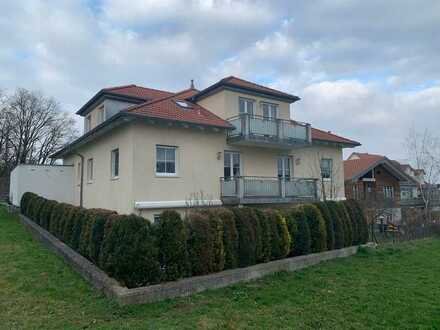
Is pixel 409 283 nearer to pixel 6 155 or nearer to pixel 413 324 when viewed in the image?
pixel 413 324

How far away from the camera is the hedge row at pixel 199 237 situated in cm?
630

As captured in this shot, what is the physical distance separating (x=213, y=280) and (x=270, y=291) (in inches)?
45.7

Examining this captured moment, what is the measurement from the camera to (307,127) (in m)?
17.6

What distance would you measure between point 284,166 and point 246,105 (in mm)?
3978

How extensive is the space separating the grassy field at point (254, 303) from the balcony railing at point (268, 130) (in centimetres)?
795

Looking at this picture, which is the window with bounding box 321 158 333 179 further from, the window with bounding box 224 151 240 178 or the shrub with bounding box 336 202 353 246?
the shrub with bounding box 336 202 353 246

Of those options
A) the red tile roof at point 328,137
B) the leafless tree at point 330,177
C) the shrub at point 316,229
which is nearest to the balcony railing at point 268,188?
the leafless tree at point 330,177

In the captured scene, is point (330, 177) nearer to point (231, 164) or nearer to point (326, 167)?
point (326, 167)

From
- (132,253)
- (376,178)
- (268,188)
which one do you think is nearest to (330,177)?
(268,188)

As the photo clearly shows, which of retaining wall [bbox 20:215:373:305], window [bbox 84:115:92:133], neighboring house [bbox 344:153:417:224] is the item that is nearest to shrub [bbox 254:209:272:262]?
retaining wall [bbox 20:215:373:305]

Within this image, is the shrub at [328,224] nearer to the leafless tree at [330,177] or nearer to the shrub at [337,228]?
the shrub at [337,228]

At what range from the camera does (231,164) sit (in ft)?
52.9

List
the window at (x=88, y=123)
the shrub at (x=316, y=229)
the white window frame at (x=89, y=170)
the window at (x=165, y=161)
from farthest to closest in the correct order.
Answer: the window at (x=88, y=123) → the white window frame at (x=89, y=170) → the window at (x=165, y=161) → the shrub at (x=316, y=229)

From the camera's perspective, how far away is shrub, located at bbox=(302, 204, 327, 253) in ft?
31.1
